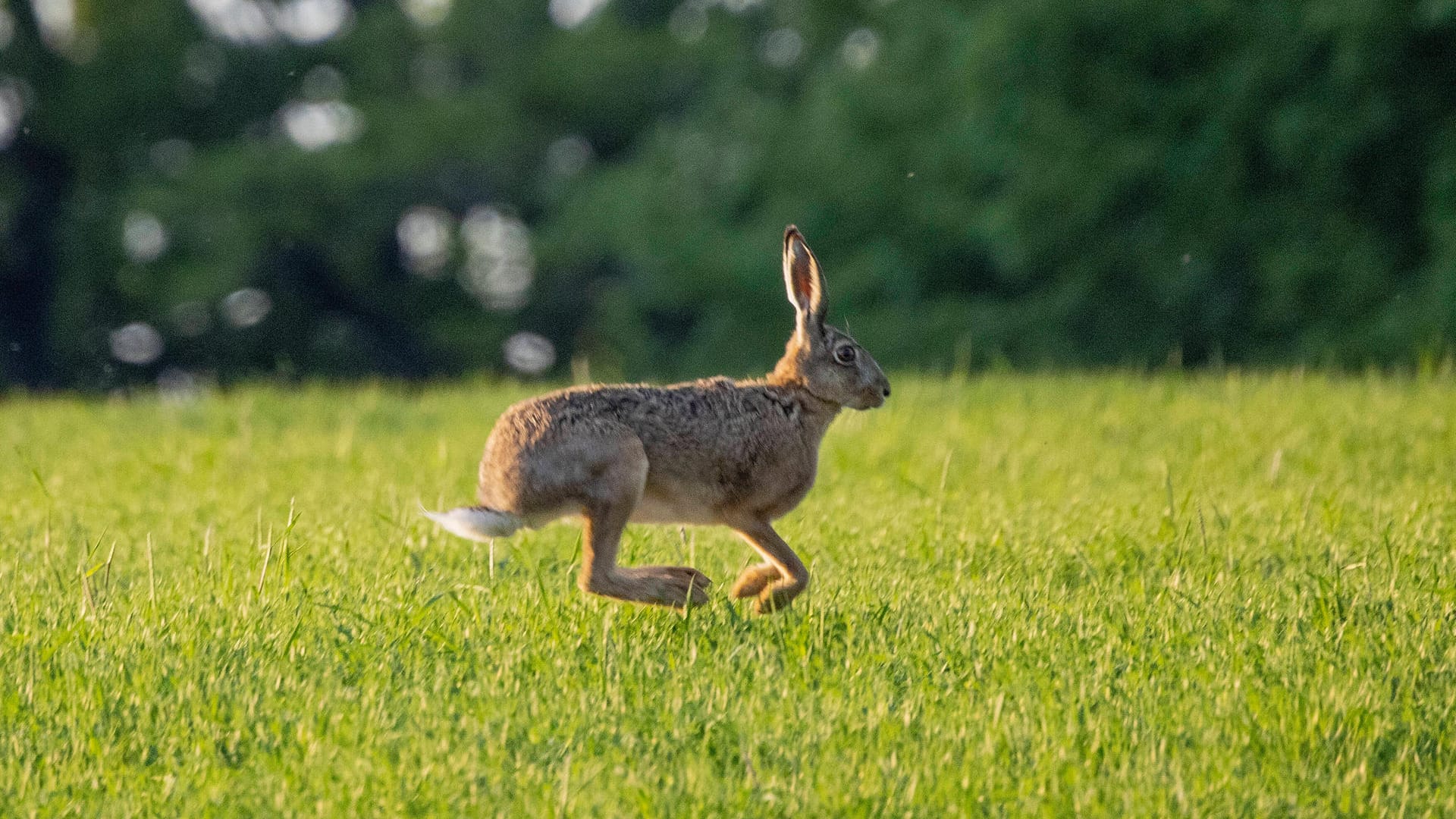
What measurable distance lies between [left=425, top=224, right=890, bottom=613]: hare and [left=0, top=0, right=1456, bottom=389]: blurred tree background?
1344 cm

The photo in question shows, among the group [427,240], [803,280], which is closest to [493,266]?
[427,240]

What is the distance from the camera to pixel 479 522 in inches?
195

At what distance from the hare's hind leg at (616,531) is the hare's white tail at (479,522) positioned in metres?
0.23

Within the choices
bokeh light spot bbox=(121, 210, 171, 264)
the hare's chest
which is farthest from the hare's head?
bokeh light spot bbox=(121, 210, 171, 264)

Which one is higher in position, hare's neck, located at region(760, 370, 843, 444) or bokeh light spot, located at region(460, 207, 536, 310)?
hare's neck, located at region(760, 370, 843, 444)

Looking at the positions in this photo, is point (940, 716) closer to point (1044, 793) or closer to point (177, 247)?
point (1044, 793)

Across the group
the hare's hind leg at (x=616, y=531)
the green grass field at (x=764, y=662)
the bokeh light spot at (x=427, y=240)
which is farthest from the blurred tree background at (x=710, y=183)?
the hare's hind leg at (x=616, y=531)

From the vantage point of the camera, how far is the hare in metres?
4.94

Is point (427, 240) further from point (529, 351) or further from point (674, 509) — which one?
point (674, 509)

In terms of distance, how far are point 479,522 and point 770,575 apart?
39.4 inches

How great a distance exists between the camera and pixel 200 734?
4.13 m

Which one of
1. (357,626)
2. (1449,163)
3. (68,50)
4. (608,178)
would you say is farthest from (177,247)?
(357,626)

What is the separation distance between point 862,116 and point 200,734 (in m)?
23.5

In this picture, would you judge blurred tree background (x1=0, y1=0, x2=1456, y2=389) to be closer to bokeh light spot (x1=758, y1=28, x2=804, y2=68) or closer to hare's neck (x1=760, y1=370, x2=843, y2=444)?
bokeh light spot (x1=758, y1=28, x2=804, y2=68)
